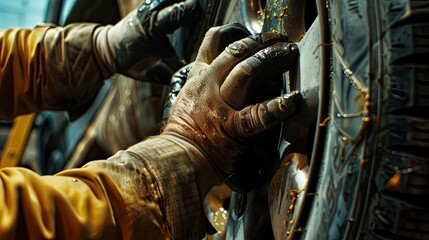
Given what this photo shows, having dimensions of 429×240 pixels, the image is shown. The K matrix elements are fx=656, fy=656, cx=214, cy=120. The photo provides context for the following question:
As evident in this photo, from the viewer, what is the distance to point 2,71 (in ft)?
5.18

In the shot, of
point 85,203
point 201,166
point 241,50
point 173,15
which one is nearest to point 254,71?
point 241,50

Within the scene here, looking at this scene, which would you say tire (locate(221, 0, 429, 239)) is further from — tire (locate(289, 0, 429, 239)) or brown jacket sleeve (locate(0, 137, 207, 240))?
brown jacket sleeve (locate(0, 137, 207, 240))

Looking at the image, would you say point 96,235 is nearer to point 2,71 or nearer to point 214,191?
point 214,191

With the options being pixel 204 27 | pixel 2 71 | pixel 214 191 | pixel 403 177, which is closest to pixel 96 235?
pixel 403 177

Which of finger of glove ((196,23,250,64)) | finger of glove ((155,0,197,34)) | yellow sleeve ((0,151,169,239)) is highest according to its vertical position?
finger of glove ((155,0,197,34))

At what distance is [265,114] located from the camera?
934 mm

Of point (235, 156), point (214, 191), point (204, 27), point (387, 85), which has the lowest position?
point (214, 191)

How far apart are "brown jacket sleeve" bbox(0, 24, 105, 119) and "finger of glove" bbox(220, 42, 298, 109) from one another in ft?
2.31

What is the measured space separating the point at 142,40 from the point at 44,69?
0.89ft

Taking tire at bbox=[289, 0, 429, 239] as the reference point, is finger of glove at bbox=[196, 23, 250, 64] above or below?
above

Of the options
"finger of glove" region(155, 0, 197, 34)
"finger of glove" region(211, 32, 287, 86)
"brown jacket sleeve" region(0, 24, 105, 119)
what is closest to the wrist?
"finger of glove" region(211, 32, 287, 86)

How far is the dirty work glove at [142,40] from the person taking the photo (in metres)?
1.44

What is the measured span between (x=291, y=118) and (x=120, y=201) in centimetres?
27

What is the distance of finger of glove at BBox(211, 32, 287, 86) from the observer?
3.25 ft
